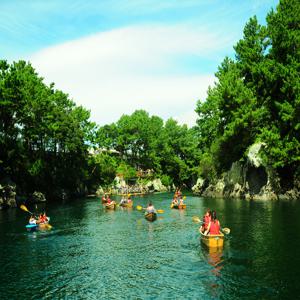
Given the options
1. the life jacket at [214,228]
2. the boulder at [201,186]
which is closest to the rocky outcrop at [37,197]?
the boulder at [201,186]

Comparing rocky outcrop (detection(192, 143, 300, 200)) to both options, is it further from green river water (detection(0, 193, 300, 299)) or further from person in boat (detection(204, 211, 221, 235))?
person in boat (detection(204, 211, 221, 235))

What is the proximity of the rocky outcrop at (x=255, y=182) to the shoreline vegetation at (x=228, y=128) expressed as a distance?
0.16 metres

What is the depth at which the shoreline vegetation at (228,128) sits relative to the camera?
58562mm

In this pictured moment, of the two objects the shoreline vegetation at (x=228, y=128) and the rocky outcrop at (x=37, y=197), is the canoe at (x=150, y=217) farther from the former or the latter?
the rocky outcrop at (x=37, y=197)

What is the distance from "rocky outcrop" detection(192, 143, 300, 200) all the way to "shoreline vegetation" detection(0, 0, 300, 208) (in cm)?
16

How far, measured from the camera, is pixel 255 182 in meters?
64.9

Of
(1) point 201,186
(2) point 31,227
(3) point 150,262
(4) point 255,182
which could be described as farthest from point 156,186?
(3) point 150,262

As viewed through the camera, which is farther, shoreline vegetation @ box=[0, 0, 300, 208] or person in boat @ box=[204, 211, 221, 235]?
shoreline vegetation @ box=[0, 0, 300, 208]

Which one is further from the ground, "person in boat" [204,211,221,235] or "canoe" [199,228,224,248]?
"person in boat" [204,211,221,235]

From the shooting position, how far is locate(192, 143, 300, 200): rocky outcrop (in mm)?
61500

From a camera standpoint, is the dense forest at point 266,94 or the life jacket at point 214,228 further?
the dense forest at point 266,94

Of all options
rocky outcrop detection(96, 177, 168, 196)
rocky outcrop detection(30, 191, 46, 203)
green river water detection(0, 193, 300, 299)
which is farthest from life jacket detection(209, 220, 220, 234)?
rocky outcrop detection(96, 177, 168, 196)

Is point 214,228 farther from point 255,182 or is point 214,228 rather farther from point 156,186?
point 156,186

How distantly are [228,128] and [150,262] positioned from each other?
4403 cm
